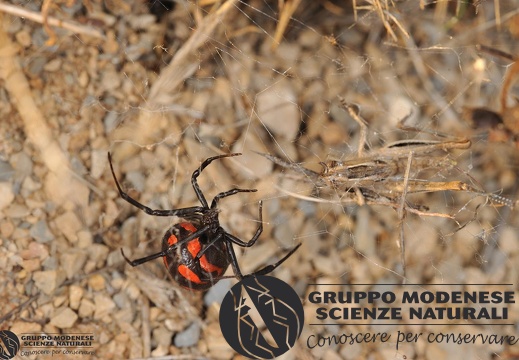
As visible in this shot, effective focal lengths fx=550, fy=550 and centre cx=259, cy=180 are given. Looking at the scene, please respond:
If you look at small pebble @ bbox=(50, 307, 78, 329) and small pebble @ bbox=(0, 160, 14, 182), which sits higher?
small pebble @ bbox=(0, 160, 14, 182)

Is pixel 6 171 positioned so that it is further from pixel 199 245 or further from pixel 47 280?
pixel 199 245

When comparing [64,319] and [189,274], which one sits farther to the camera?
[64,319]

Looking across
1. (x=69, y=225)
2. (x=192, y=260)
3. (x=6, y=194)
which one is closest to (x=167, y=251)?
(x=192, y=260)

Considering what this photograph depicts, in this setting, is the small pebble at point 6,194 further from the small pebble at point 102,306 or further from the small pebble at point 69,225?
the small pebble at point 102,306

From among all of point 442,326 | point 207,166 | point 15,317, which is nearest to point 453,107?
point 442,326

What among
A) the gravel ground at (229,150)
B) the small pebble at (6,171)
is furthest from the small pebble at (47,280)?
the small pebble at (6,171)

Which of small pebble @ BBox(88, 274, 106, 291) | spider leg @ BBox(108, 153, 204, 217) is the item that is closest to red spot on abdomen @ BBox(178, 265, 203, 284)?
spider leg @ BBox(108, 153, 204, 217)

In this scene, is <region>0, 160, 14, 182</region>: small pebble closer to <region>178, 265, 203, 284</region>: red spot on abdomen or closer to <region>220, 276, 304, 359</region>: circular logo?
<region>178, 265, 203, 284</region>: red spot on abdomen
